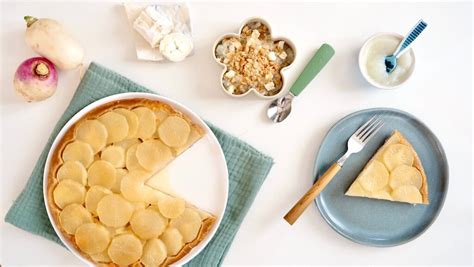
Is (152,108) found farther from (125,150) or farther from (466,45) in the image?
(466,45)

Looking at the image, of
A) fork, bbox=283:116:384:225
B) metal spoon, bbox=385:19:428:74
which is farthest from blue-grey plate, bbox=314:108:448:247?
metal spoon, bbox=385:19:428:74

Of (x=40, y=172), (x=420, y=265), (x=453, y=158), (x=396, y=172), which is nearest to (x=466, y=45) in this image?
(x=453, y=158)

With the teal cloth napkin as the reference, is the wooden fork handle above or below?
above

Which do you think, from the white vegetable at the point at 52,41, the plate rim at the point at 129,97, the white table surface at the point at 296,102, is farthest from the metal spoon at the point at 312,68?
the white vegetable at the point at 52,41

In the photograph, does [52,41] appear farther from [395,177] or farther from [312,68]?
[395,177]

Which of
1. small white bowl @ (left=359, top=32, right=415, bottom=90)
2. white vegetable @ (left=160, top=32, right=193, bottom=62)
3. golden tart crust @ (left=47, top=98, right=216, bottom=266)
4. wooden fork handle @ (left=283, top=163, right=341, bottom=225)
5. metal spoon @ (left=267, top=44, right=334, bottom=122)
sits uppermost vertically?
small white bowl @ (left=359, top=32, right=415, bottom=90)

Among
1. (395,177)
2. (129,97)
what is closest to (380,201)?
(395,177)

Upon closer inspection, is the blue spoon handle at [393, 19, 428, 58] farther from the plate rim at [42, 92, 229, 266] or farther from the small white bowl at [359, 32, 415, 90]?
the plate rim at [42, 92, 229, 266]
